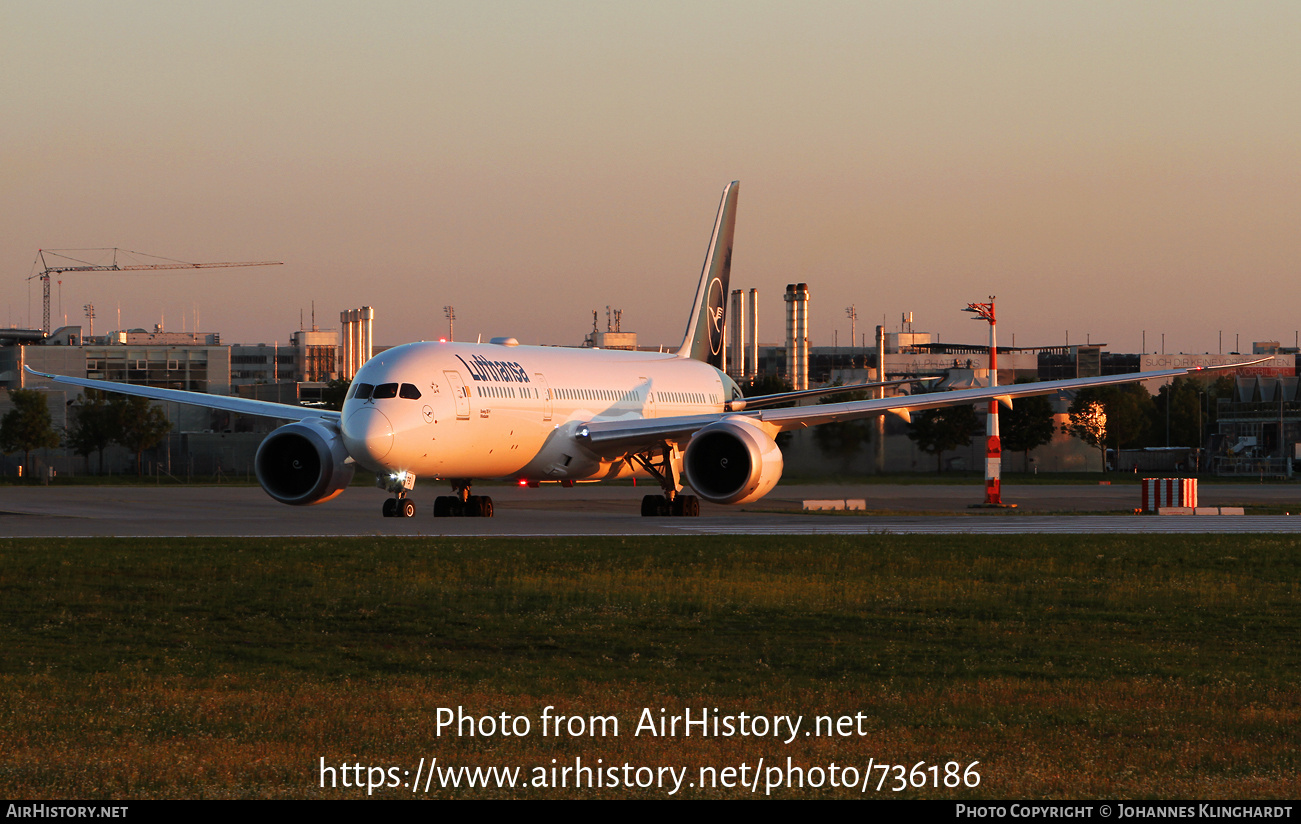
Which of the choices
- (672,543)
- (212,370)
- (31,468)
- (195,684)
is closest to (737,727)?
(195,684)

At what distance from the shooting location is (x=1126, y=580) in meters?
20.7

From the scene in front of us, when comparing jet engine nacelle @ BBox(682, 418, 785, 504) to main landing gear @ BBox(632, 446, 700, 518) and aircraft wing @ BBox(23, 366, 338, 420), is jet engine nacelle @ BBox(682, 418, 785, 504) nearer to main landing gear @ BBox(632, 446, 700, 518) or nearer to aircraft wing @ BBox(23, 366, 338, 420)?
main landing gear @ BBox(632, 446, 700, 518)

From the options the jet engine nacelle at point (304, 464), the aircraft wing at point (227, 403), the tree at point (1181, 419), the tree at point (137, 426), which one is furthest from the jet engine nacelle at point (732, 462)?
the tree at point (1181, 419)

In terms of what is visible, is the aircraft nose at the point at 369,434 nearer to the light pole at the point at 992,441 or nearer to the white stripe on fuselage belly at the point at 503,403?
the white stripe on fuselage belly at the point at 503,403

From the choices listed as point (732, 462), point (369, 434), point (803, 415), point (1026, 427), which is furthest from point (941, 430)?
point (369, 434)

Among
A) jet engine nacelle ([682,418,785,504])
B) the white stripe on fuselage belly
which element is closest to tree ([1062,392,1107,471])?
the white stripe on fuselage belly

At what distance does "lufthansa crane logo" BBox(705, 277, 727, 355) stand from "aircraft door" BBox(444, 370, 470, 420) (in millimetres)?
15639

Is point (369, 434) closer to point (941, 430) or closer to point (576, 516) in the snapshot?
point (576, 516)

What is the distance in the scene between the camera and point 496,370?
35.0 meters

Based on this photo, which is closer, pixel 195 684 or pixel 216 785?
pixel 216 785

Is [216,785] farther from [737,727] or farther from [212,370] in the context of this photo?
[212,370]

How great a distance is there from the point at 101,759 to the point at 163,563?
40.2 ft

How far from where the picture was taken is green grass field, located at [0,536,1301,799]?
9648 millimetres

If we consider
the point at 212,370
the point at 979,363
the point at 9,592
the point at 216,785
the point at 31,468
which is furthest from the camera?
the point at 979,363
